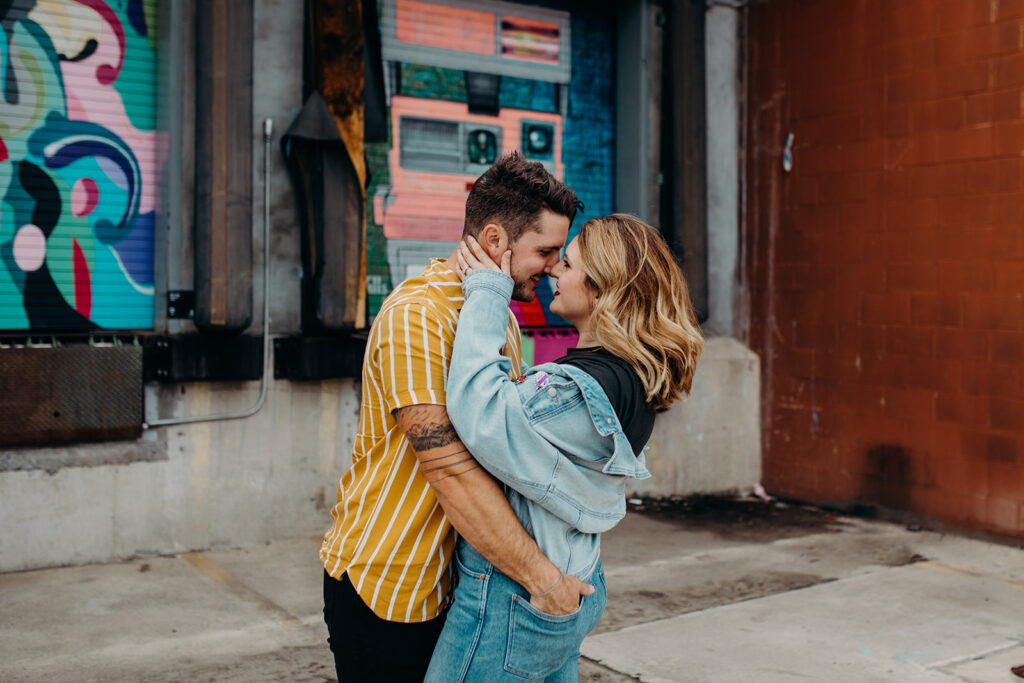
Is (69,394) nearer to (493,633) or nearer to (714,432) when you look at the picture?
(493,633)

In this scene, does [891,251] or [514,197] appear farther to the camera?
[891,251]

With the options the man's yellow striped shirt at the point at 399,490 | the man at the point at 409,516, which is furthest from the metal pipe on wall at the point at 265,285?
the man's yellow striped shirt at the point at 399,490

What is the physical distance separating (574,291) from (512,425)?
1.43 feet

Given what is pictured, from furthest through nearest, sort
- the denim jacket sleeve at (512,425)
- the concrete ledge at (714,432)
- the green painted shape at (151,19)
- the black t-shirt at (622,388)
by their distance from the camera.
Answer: the concrete ledge at (714,432)
the green painted shape at (151,19)
the black t-shirt at (622,388)
the denim jacket sleeve at (512,425)

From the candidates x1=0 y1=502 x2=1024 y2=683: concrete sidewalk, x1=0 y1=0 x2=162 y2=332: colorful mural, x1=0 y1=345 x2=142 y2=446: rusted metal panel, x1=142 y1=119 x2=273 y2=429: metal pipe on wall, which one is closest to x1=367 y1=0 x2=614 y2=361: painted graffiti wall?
x1=142 y1=119 x2=273 y2=429: metal pipe on wall

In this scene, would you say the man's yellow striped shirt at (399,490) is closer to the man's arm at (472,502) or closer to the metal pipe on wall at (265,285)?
the man's arm at (472,502)

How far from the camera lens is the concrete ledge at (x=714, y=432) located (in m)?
8.05

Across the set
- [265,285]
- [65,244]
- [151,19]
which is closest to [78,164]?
[65,244]

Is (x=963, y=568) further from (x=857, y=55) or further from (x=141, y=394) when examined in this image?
(x=141, y=394)

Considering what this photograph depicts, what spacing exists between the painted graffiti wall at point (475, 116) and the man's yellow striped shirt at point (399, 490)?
4880 millimetres

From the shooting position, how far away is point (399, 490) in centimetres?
208

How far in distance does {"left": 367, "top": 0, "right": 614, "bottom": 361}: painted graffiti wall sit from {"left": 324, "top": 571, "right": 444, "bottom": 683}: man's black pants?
16.2ft

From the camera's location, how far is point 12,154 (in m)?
5.64

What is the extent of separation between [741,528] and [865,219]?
256 centimetres
